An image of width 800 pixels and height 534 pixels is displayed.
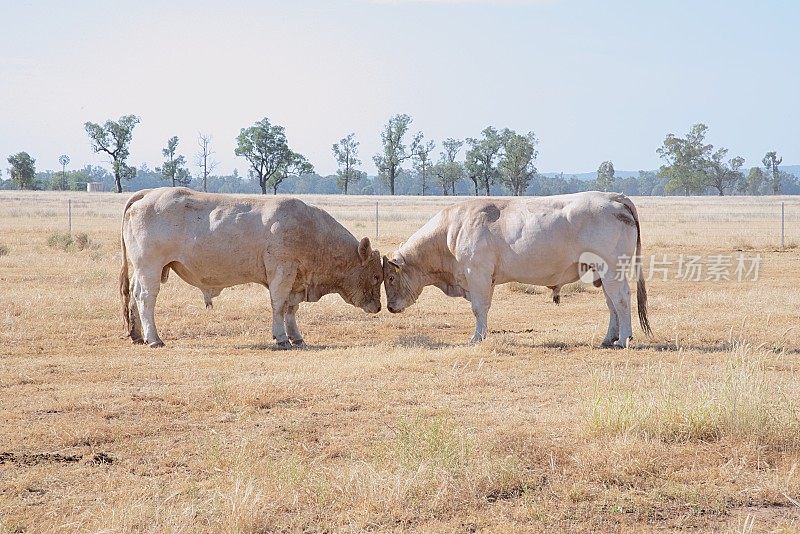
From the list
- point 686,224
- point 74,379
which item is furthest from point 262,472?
point 686,224

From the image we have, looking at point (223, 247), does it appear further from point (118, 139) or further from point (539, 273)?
point (118, 139)

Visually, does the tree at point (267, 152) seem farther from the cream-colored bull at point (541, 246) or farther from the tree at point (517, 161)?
the cream-colored bull at point (541, 246)

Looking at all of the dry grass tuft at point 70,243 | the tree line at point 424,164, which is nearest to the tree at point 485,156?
the tree line at point 424,164

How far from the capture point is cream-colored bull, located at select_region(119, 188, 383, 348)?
1261cm

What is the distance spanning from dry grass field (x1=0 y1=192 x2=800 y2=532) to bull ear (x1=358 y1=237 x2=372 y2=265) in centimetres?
114

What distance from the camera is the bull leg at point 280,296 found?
494 inches

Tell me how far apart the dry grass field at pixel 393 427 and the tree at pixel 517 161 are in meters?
84.5

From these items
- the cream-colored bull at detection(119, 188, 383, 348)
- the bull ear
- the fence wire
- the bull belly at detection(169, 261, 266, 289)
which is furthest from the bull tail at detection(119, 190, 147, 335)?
the fence wire

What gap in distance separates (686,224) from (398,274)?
31247mm

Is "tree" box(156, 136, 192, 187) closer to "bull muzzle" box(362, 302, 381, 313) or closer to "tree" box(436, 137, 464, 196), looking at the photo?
"tree" box(436, 137, 464, 196)

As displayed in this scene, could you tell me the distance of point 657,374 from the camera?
9.54m

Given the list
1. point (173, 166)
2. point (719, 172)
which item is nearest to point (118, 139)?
point (173, 166)

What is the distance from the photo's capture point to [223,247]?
12.7 meters

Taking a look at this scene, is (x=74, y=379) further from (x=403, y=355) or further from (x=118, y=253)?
(x=118, y=253)
